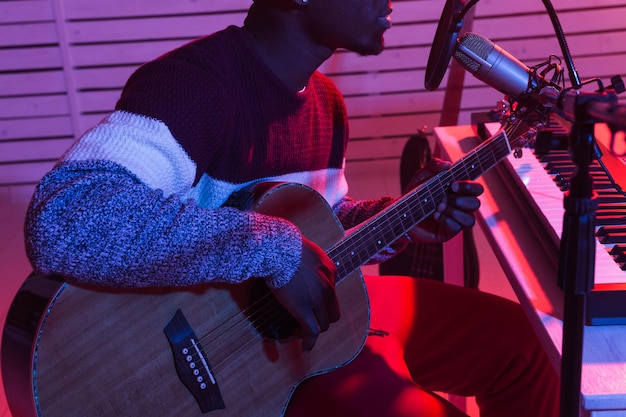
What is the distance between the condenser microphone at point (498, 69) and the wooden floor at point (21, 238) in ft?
4.67

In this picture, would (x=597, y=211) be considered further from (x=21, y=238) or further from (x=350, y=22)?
(x=21, y=238)

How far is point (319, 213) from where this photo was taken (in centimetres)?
167

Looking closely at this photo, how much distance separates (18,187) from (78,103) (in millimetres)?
731

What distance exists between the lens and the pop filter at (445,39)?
4.79ft

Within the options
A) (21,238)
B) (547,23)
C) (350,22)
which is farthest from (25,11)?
(350,22)

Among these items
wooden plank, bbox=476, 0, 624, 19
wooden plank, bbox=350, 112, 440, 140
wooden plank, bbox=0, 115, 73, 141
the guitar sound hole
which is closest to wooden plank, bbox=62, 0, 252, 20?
wooden plank, bbox=0, 115, 73, 141

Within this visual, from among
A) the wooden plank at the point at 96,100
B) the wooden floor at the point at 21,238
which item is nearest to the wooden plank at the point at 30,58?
the wooden plank at the point at 96,100

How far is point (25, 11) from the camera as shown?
456 cm

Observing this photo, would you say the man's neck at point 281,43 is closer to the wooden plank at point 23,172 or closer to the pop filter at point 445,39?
the pop filter at point 445,39

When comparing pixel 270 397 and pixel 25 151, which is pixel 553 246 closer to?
pixel 270 397

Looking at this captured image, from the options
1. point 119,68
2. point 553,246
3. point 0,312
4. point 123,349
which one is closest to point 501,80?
point 553,246

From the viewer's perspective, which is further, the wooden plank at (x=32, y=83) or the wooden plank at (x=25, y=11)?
the wooden plank at (x=32, y=83)

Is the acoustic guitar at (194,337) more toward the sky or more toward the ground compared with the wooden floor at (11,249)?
more toward the sky

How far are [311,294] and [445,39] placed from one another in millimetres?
599
